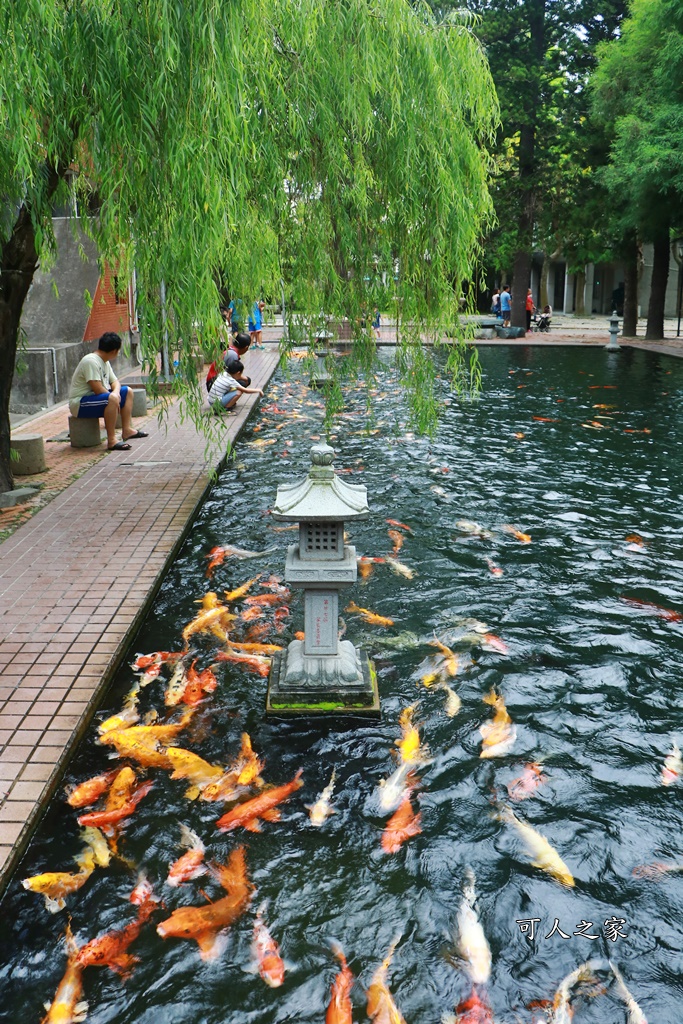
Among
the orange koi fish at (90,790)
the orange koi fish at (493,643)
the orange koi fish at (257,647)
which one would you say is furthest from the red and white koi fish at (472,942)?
the orange koi fish at (257,647)

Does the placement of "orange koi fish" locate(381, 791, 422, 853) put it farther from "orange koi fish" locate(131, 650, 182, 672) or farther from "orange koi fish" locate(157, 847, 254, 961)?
"orange koi fish" locate(131, 650, 182, 672)

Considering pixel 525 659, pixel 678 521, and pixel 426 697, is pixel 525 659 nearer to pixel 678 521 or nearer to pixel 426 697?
pixel 426 697

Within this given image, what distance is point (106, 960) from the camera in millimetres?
3492

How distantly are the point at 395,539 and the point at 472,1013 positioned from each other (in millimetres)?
5712

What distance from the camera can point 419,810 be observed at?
4.46 meters

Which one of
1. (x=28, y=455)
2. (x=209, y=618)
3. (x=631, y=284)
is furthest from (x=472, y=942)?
(x=631, y=284)

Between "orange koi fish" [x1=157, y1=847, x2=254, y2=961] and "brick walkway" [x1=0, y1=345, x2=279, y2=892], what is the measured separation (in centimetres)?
76

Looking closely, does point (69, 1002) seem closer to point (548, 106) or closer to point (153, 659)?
point (153, 659)

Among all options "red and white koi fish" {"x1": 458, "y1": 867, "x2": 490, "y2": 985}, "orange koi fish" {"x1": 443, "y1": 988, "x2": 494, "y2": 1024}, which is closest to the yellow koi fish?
"red and white koi fish" {"x1": 458, "y1": 867, "x2": 490, "y2": 985}

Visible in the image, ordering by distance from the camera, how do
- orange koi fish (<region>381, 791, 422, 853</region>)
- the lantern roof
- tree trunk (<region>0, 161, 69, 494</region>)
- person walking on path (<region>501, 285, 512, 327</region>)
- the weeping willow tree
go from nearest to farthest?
orange koi fish (<region>381, 791, 422, 853</region>)
the lantern roof
the weeping willow tree
tree trunk (<region>0, 161, 69, 494</region>)
person walking on path (<region>501, 285, 512, 327</region>)

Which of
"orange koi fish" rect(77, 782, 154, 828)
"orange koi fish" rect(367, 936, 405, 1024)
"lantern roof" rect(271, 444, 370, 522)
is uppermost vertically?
"lantern roof" rect(271, 444, 370, 522)

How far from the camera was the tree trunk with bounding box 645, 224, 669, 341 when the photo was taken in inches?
1076

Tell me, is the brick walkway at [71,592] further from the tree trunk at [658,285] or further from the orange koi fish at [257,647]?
the tree trunk at [658,285]

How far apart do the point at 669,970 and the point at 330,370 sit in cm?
704
